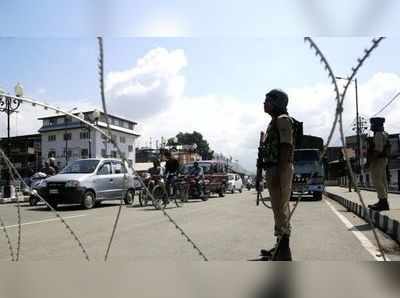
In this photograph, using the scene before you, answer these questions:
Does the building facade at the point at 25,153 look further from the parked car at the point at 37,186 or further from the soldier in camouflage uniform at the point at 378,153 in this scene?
the soldier in camouflage uniform at the point at 378,153

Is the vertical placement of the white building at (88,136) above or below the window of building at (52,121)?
below

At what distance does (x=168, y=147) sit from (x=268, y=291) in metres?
0.73

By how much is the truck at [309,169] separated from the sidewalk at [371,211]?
70 millimetres

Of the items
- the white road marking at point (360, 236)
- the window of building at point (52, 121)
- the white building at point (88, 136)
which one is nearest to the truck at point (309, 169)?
the white building at point (88, 136)

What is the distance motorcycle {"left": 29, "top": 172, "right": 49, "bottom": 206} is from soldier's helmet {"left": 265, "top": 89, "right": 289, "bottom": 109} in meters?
1.30

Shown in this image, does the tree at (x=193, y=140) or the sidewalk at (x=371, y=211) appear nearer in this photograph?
the tree at (x=193, y=140)

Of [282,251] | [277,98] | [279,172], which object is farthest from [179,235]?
[277,98]

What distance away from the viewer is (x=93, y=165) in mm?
2818

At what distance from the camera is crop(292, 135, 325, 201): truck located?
6.06 ft

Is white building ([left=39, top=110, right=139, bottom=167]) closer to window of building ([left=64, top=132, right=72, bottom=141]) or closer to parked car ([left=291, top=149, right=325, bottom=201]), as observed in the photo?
window of building ([left=64, top=132, right=72, bottom=141])

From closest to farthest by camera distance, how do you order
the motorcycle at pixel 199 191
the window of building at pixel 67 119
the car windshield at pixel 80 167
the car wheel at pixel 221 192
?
the window of building at pixel 67 119
the car windshield at pixel 80 167
the motorcycle at pixel 199 191
the car wheel at pixel 221 192

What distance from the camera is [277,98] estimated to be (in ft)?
5.83

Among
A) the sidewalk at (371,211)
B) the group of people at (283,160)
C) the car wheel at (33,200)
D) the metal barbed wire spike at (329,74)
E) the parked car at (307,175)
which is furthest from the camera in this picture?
the car wheel at (33,200)

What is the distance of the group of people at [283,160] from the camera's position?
1804mm
